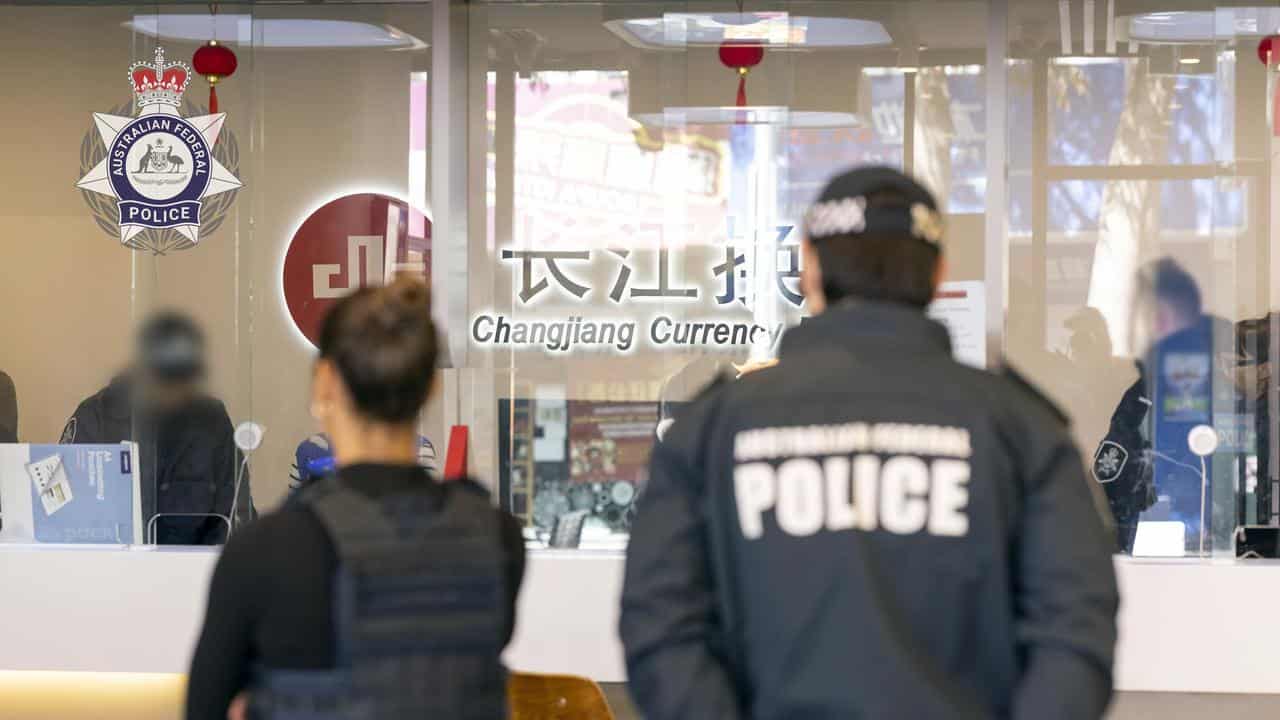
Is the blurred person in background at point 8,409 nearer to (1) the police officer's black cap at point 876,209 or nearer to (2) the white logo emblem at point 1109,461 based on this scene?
(2) the white logo emblem at point 1109,461

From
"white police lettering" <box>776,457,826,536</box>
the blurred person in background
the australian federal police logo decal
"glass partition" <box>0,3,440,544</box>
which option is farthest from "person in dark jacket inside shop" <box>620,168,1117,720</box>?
the blurred person in background

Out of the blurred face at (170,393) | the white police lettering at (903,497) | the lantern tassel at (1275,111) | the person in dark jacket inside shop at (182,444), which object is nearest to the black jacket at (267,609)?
the white police lettering at (903,497)

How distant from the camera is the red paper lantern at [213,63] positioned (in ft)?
16.5

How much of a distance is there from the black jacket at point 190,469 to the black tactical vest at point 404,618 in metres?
3.29

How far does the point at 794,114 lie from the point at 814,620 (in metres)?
3.56

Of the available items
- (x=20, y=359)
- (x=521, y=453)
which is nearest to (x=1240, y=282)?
(x=521, y=453)

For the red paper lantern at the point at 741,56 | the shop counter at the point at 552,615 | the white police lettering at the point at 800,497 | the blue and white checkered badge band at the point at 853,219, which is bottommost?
the shop counter at the point at 552,615

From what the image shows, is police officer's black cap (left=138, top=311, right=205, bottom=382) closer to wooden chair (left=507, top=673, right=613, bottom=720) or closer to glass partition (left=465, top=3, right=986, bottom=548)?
glass partition (left=465, top=3, right=986, bottom=548)

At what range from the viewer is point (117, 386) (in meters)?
5.59

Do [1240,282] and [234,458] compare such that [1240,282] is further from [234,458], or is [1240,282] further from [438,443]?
[234,458]

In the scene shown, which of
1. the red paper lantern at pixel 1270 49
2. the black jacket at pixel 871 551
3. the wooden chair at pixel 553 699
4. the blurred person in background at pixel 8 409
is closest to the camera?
the black jacket at pixel 871 551

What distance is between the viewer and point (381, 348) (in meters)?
1.85

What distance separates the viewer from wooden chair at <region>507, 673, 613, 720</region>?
2.85 m

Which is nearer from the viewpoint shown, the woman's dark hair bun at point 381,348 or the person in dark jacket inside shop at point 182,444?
the woman's dark hair bun at point 381,348
